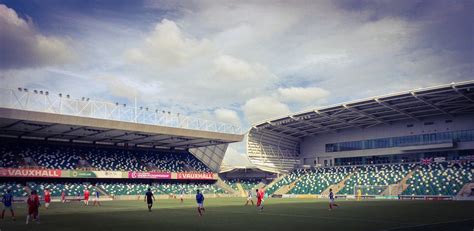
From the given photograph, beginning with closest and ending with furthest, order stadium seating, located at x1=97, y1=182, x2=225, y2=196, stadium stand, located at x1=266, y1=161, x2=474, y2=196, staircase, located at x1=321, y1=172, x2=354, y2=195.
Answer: stadium stand, located at x1=266, y1=161, x2=474, y2=196
stadium seating, located at x1=97, y1=182, x2=225, y2=196
staircase, located at x1=321, y1=172, x2=354, y2=195

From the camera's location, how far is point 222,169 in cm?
9569

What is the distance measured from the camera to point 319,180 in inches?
3255

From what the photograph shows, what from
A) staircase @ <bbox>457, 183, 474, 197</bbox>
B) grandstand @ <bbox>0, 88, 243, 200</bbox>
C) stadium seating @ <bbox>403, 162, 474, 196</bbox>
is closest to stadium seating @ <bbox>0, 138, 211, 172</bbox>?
grandstand @ <bbox>0, 88, 243, 200</bbox>

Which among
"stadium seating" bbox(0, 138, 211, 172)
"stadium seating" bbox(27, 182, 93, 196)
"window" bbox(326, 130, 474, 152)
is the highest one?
"window" bbox(326, 130, 474, 152)

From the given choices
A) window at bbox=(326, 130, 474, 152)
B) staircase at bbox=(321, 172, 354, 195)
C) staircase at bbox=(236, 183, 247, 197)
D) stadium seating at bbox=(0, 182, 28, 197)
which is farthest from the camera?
staircase at bbox=(236, 183, 247, 197)

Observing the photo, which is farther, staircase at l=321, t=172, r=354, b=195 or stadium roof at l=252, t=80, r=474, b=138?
staircase at l=321, t=172, r=354, b=195

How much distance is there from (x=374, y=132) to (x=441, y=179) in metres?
18.7

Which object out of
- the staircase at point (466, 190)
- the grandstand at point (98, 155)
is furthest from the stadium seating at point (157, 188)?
the staircase at point (466, 190)

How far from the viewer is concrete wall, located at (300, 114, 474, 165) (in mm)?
72562

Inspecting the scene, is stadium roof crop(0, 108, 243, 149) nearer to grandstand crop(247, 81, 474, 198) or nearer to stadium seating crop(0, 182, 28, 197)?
stadium seating crop(0, 182, 28, 197)

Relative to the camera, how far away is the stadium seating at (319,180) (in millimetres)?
80125

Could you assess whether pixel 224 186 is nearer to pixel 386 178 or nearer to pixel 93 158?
pixel 93 158

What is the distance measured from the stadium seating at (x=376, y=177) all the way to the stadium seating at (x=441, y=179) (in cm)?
326

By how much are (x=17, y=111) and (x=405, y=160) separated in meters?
65.6
